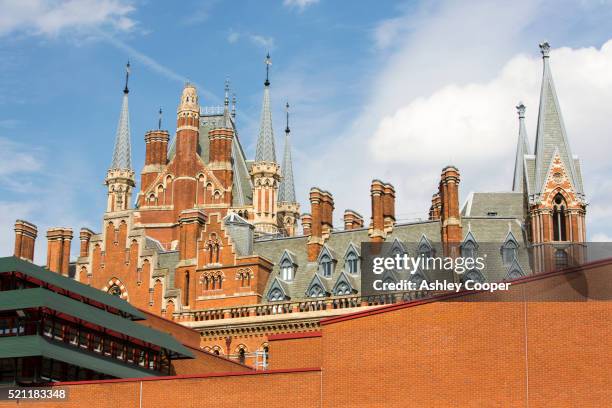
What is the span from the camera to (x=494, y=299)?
41500mm

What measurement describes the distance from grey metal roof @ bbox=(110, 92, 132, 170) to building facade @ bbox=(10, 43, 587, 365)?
8.26 metres

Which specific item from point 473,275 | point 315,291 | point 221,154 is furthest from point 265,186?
point 473,275

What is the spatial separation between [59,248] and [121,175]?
12977 millimetres

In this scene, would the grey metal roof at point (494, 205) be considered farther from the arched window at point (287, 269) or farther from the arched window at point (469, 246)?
the arched window at point (287, 269)

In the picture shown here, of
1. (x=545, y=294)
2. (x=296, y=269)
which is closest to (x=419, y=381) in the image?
(x=545, y=294)

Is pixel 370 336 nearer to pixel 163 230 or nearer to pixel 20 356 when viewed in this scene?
pixel 20 356

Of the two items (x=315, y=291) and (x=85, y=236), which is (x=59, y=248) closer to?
(x=85, y=236)

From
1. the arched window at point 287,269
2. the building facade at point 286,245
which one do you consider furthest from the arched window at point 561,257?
the arched window at point 287,269

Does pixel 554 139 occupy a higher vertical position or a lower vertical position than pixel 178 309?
higher

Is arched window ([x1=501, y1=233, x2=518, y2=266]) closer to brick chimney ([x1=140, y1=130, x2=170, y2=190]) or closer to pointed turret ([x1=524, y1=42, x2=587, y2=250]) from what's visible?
pointed turret ([x1=524, y1=42, x2=587, y2=250])

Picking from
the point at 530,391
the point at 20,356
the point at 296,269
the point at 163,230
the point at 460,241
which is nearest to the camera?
the point at 530,391

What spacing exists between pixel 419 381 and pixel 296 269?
30.6 metres

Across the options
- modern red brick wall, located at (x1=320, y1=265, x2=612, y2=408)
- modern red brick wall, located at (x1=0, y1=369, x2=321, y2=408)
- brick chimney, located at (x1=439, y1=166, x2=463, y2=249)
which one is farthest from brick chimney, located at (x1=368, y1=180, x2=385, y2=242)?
modern red brick wall, located at (x1=320, y1=265, x2=612, y2=408)

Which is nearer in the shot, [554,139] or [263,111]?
[554,139]
